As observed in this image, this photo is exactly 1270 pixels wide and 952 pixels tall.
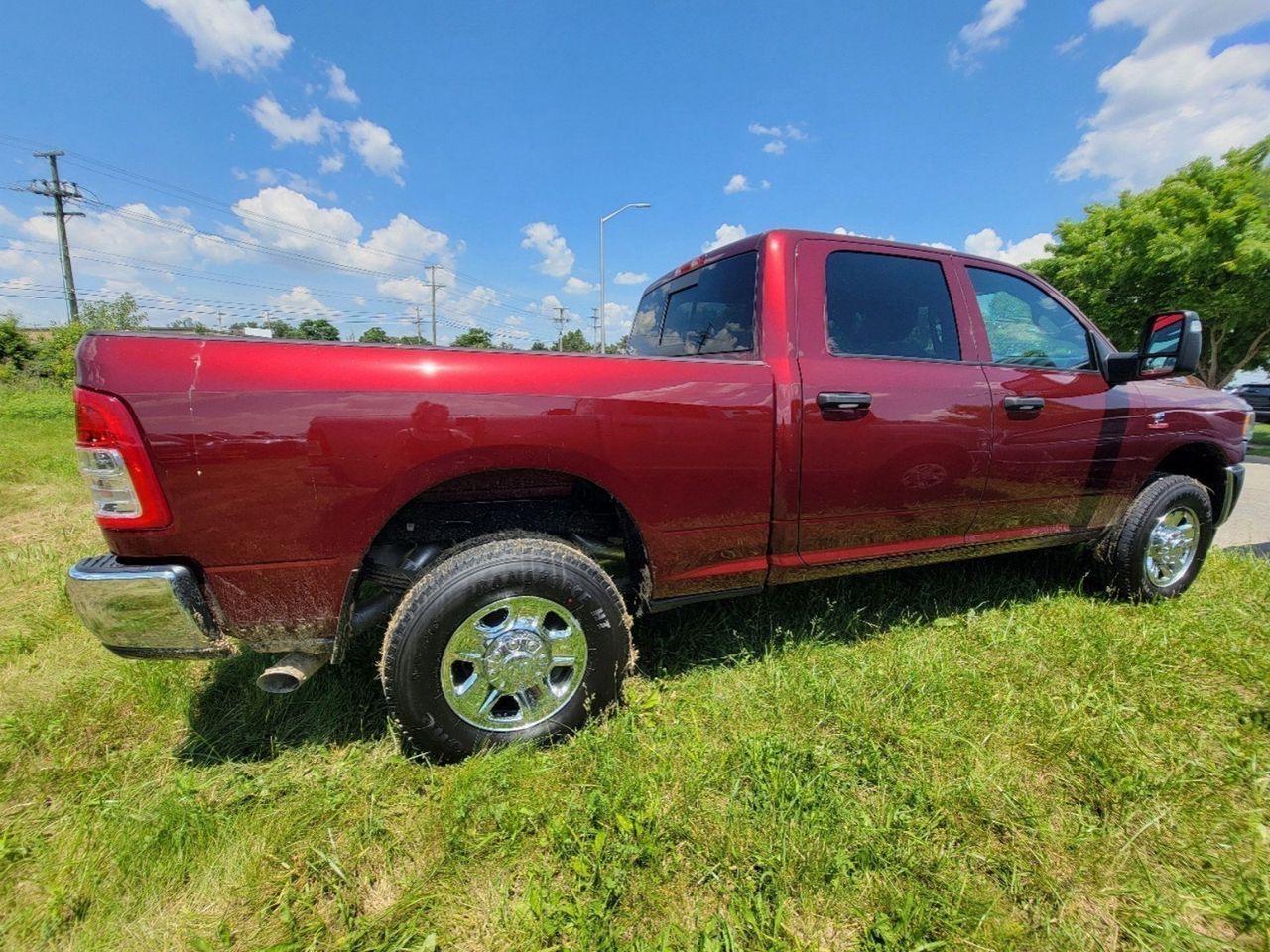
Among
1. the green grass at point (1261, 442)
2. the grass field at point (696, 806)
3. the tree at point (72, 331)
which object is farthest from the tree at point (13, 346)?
the green grass at point (1261, 442)

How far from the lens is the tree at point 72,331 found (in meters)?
26.0

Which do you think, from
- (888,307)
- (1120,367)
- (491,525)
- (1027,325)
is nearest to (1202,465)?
(1120,367)

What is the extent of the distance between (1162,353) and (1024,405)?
2.53 ft

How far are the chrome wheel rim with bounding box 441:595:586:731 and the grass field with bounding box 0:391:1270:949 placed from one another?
6.5 inches

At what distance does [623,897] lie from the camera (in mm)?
1523

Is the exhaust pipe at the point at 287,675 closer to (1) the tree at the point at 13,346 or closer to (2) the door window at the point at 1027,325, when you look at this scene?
(2) the door window at the point at 1027,325

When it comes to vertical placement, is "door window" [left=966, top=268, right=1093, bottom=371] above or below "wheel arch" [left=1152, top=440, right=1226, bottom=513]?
above

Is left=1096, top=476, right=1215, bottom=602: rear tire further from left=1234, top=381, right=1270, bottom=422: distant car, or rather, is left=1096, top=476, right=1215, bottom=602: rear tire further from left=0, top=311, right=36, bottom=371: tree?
left=0, top=311, right=36, bottom=371: tree

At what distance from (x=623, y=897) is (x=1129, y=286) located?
727 inches

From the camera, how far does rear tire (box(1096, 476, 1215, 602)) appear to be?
3.19m

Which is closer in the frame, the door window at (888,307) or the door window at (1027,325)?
the door window at (888,307)

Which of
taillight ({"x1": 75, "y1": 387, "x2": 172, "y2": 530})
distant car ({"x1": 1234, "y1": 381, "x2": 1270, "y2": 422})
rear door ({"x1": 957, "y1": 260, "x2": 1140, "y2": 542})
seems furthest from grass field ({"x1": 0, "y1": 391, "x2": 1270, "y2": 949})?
distant car ({"x1": 1234, "y1": 381, "x2": 1270, "y2": 422})

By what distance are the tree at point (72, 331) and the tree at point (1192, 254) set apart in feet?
96.0

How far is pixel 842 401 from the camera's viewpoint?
2287 mm
